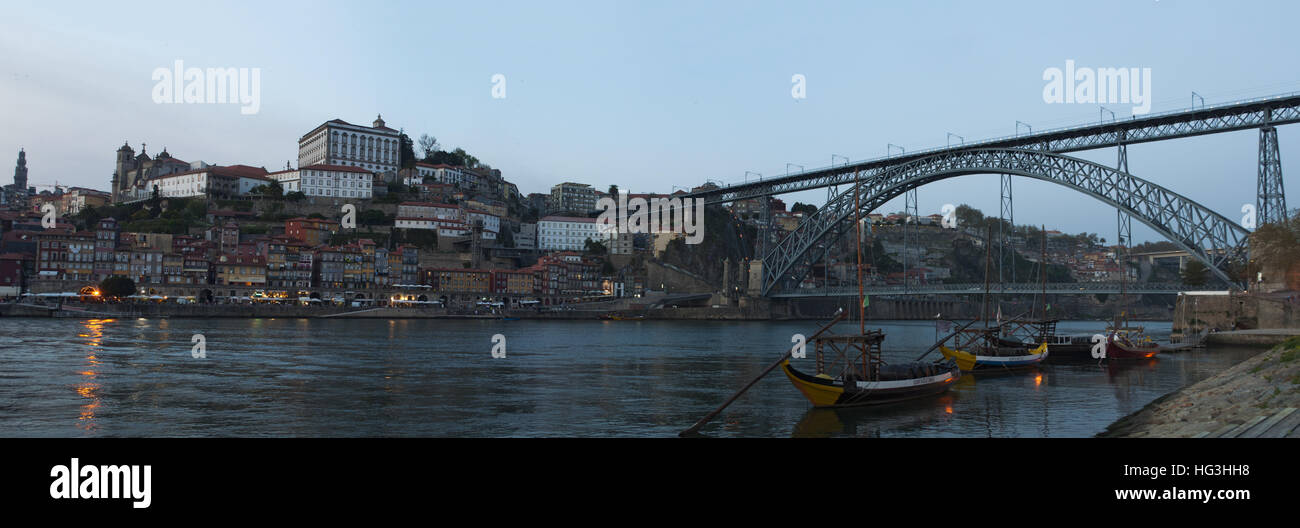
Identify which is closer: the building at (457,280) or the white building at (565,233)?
the building at (457,280)

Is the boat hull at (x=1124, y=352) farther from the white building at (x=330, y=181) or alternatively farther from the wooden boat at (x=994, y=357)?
the white building at (x=330, y=181)

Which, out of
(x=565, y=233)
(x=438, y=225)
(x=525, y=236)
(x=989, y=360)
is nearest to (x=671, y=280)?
(x=565, y=233)

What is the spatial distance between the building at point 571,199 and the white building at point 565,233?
15.8 meters

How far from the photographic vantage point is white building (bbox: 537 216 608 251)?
338 feet

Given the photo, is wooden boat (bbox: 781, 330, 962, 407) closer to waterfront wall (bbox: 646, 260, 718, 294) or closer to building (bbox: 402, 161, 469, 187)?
waterfront wall (bbox: 646, 260, 718, 294)

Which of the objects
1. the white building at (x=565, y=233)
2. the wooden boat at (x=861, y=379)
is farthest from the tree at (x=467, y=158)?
the wooden boat at (x=861, y=379)

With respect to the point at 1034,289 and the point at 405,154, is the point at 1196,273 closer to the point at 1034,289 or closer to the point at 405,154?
the point at 1034,289

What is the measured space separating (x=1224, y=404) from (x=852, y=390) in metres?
6.32

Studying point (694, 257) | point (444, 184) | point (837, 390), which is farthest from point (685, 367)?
point (444, 184)

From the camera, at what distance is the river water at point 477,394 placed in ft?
48.2

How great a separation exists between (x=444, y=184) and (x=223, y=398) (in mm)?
85263

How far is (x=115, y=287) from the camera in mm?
63031
